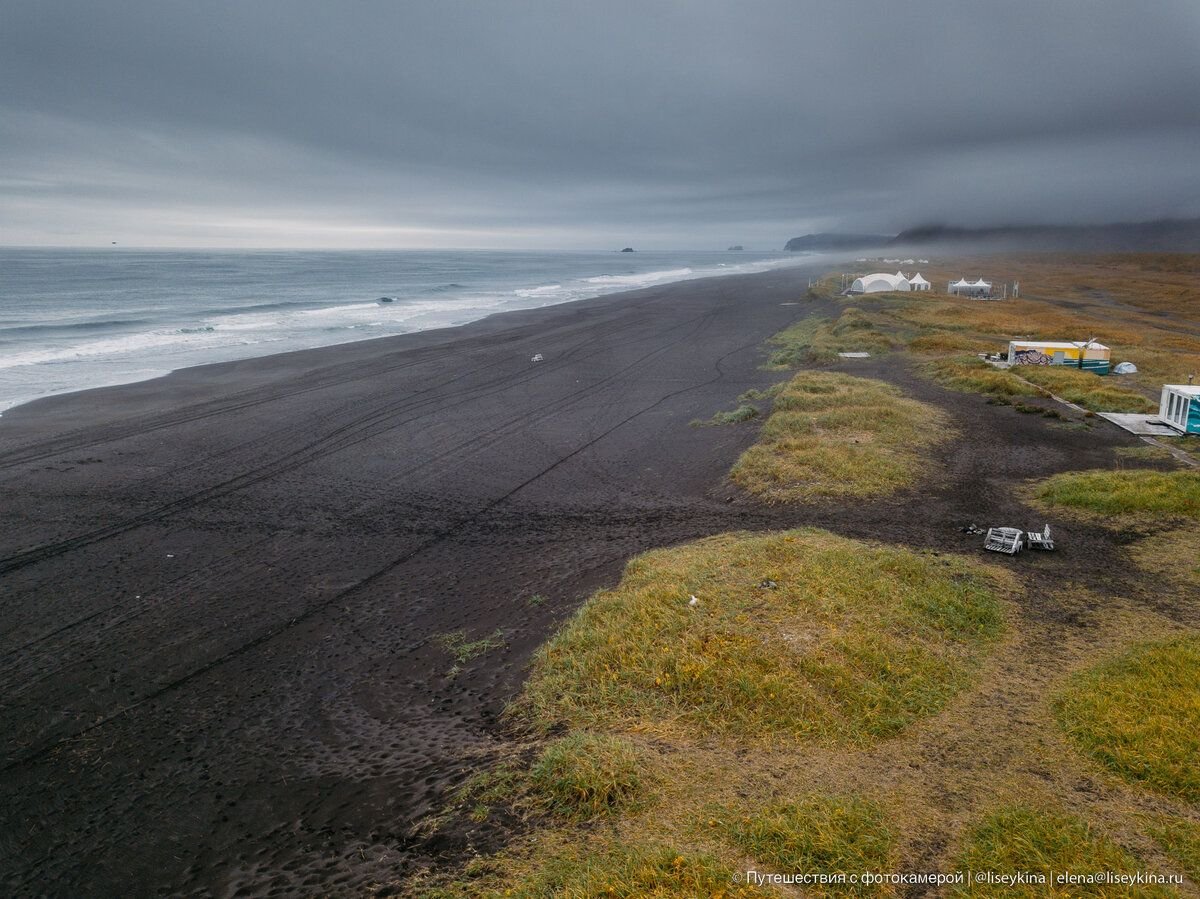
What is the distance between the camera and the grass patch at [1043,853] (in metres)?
5.83

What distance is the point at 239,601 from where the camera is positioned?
1234cm

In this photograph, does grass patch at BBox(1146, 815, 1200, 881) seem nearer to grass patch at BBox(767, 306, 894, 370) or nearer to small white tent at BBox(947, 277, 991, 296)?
grass patch at BBox(767, 306, 894, 370)

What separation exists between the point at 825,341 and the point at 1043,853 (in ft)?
114

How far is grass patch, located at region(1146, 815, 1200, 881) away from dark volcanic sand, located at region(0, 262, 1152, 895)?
6102 mm

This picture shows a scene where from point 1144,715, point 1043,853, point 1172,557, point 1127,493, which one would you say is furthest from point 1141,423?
point 1043,853

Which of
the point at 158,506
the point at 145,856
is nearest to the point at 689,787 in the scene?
the point at 145,856

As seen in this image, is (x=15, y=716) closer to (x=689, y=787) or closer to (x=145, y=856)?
(x=145, y=856)

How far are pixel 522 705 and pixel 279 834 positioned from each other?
9.80ft

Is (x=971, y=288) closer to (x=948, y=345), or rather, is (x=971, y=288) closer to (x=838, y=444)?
(x=948, y=345)

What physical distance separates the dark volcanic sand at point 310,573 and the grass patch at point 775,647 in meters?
1.10

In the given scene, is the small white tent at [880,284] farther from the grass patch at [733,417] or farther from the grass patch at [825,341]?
the grass patch at [733,417]

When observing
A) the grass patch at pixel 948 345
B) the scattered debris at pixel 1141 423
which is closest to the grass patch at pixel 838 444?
the scattered debris at pixel 1141 423

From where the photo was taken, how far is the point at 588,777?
723 cm

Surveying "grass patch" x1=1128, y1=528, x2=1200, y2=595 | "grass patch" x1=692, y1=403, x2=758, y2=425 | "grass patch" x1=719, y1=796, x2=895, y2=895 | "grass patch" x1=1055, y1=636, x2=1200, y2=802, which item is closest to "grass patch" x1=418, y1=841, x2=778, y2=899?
"grass patch" x1=719, y1=796, x2=895, y2=895
